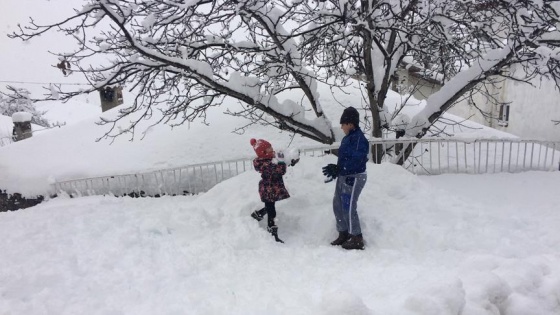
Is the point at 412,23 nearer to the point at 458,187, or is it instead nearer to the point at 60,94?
the point at 458,187

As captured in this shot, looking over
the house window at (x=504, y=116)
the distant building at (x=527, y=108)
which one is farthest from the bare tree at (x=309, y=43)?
the house window at (x=504, y=116)

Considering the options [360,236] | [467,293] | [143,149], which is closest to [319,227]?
[360,236]

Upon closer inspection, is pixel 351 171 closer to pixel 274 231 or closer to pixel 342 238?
pixel 342 238

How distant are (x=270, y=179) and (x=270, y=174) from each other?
7 centimetres

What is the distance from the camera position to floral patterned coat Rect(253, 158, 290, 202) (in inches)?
193

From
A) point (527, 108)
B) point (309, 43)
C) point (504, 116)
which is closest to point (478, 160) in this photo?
point (309, 43)

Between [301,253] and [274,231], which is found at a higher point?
[274,231]

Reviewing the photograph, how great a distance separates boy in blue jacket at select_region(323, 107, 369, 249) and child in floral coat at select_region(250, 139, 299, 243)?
26.3 inches

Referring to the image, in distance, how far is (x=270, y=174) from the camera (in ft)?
16.1

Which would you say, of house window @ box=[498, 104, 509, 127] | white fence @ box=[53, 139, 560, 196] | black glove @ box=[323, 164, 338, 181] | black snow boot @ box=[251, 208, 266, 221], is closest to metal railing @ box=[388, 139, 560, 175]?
white fence @ box=[53, 139, 560, 196]

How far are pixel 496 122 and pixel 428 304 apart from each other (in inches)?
662

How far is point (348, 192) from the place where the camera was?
15.1 ft

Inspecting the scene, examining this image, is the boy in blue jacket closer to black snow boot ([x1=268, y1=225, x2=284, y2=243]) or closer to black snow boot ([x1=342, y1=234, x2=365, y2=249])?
black snow boot ([x1=342, y1=234, x2=365, y2=249])

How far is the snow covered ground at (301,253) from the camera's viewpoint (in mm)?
3143
